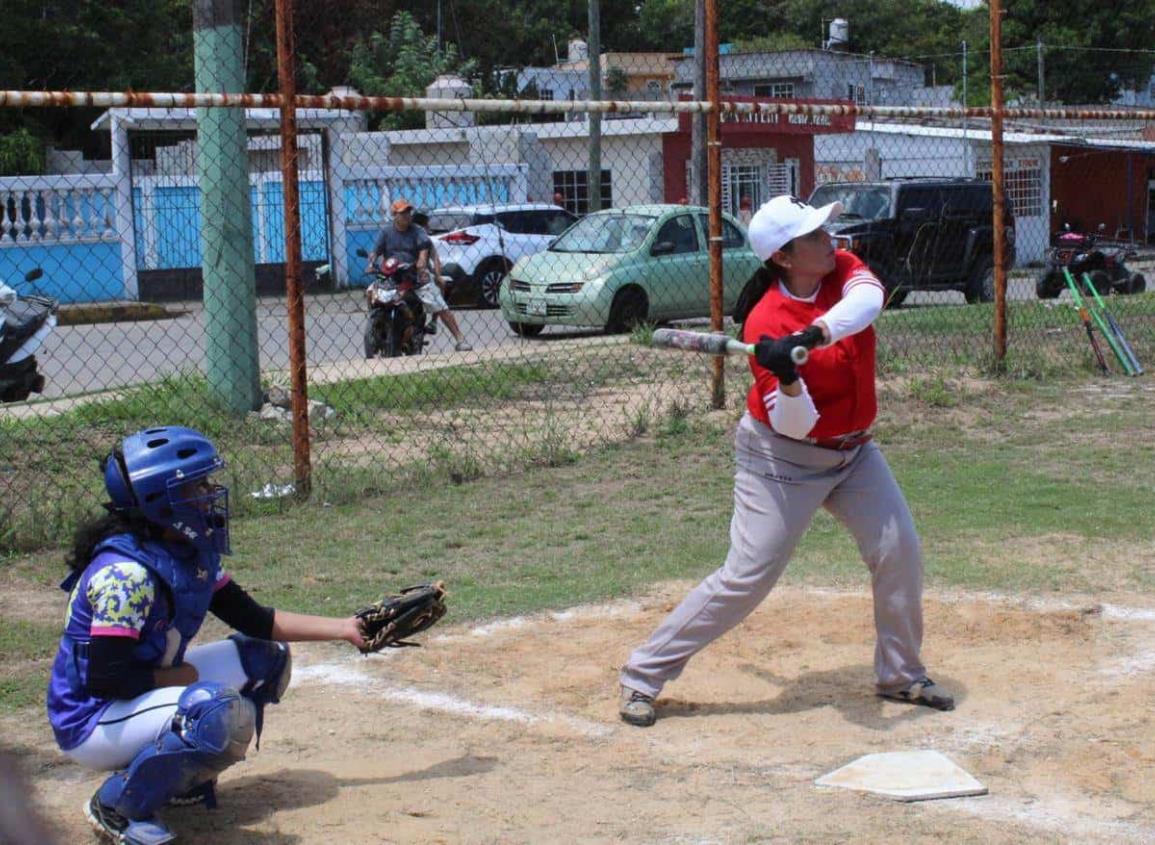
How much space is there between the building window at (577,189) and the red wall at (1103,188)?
13629mm

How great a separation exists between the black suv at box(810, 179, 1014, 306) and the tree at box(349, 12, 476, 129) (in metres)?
22.1

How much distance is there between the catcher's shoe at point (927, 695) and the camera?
518cm

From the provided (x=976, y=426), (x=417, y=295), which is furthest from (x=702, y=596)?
(x=417, y=295)

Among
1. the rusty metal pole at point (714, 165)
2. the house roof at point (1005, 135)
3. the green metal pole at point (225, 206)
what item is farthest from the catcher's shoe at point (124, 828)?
the house roof at point (1005, 135)

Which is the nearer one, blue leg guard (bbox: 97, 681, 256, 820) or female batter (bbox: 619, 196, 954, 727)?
blue leg guard (bbox: 97, 681, 256, 820)

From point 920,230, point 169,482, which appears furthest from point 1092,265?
point 169,482

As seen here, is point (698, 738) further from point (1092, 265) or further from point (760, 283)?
point (1092, 265)

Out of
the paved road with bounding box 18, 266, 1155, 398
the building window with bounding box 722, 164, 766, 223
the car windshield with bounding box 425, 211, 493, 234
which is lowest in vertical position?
the paved road with bounding box 18, 266, 1155, 398

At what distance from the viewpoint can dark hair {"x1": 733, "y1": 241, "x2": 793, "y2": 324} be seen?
16.6 feet

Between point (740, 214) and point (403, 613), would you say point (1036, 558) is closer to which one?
point (403, 613)

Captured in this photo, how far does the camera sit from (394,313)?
49.8ft

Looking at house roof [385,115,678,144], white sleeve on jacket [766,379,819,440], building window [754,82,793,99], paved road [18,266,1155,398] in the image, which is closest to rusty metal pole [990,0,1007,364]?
paved road [18,266,1155,398]

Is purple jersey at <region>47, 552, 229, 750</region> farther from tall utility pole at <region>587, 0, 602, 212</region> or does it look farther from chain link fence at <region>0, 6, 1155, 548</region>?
tall utility pole at <region>587, 0, 602, 212</region>

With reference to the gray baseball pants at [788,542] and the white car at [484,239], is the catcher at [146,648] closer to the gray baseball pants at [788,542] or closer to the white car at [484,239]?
the gray baseball pants at [788,542]
